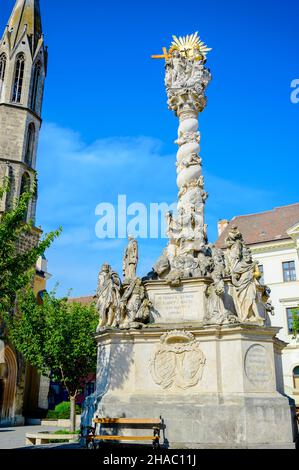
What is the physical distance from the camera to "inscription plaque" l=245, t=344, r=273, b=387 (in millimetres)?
11117

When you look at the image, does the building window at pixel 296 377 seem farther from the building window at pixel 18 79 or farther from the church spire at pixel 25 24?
the church spire at pixel 25 24

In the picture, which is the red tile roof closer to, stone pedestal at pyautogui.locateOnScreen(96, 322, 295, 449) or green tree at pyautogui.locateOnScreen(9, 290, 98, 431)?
green tree at pyautogui.locateOnScreen(9, 290, 98, 431)

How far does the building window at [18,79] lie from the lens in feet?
127

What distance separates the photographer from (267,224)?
4069 cm

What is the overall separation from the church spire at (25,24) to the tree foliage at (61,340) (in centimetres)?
2521

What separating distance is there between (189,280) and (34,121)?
98.9 feet

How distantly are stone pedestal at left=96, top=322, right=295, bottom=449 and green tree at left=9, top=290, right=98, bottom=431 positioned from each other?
10.2 meters

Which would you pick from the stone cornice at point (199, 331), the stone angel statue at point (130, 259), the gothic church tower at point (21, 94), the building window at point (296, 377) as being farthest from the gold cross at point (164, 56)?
the building window at point (296, 377)

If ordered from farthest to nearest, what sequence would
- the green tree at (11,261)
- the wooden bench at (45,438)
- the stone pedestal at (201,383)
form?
the wooden bench at (45,438) → the green tree at (11,261) → the stone pedestal at (201,383)

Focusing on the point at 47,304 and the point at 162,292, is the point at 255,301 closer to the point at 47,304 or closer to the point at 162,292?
the point at 162,292


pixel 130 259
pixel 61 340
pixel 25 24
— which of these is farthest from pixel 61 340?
pixel 25 24

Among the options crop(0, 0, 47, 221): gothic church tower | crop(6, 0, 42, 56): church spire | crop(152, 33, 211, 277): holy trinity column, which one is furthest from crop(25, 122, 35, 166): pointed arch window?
crop(152, 33, 211, 277): holy trinity column

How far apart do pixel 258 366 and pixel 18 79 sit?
114ft
